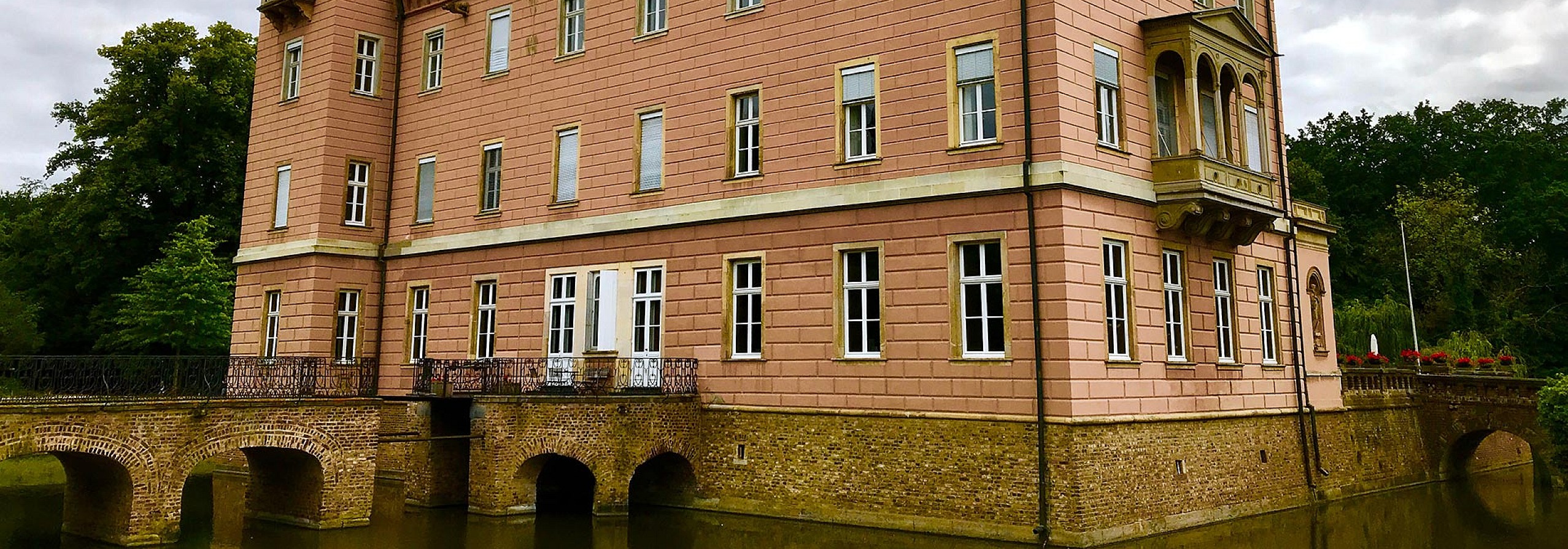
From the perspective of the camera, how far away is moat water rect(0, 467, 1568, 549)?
613 inches

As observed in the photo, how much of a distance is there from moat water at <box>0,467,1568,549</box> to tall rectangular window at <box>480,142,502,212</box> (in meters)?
7.50

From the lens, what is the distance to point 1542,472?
87.1ft

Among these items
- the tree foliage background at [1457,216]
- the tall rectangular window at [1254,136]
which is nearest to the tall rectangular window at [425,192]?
the tall rectangular window at [1254,136]

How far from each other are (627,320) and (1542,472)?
2267 centimetres

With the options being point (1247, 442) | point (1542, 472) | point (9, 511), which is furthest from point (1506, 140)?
point (9, 511)

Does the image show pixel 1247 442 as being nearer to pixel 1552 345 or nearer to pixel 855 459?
pixel 855 459

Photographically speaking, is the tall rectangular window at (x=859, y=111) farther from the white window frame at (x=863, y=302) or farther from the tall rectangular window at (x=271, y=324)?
the tall rectangular window at (x=271, y=324)

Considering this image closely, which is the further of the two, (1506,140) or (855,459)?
(1506,140)

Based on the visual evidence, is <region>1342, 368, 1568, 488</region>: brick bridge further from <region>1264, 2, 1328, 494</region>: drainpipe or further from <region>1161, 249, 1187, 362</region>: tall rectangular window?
<region>1161, 249, 1187, 362</region>: tall rectangular window

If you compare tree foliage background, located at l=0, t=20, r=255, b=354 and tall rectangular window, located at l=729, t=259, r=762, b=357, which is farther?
tree foliage background, located at l=0, t=20, r=255, b=354

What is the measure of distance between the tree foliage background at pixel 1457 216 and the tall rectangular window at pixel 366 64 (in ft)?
96.1

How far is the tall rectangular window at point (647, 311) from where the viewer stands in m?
20.7

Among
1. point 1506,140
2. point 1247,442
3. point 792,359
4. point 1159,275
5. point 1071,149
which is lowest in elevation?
→ point 1247,442

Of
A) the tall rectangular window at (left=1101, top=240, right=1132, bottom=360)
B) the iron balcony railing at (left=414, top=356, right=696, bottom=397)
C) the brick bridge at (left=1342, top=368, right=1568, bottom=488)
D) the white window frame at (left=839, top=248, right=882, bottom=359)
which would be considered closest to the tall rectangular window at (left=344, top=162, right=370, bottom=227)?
the iron balcony railing at (left=414, top=356, right=696, bottom=397)
